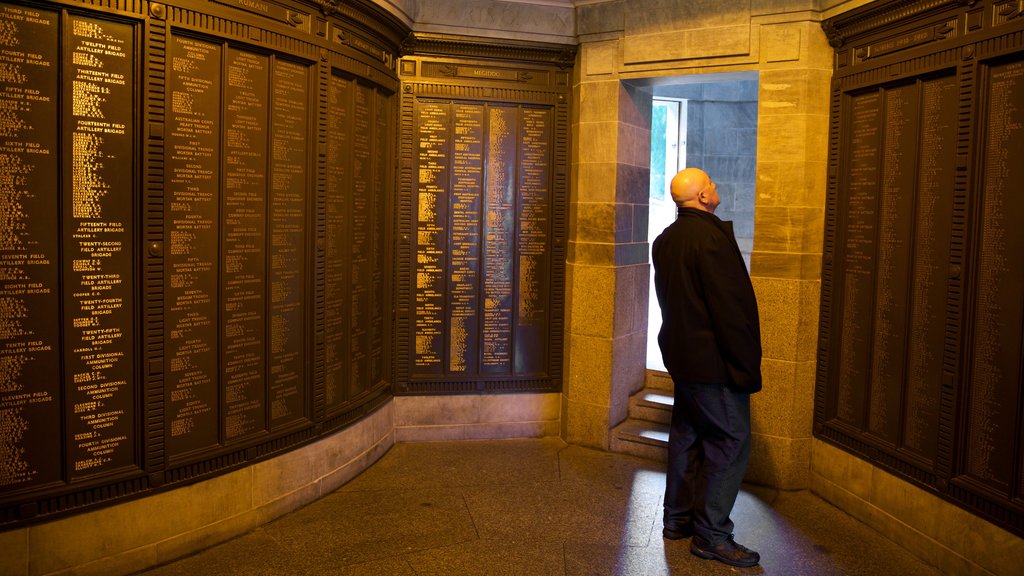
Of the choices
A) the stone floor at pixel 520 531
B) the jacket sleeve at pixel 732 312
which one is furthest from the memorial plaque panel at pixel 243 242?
the jacket sleeve at pixel 732 312

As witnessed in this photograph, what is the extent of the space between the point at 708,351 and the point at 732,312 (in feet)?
0.77

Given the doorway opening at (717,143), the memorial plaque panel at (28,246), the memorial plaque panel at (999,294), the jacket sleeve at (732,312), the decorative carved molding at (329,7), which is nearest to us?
the memorial plaque panel at (28,246)

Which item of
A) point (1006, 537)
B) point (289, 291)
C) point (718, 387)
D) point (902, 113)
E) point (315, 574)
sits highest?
point (902, 113)

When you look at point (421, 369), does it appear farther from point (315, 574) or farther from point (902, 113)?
point (902, 113)

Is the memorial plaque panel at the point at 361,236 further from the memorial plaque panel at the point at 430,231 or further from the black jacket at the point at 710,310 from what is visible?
the black jacket at the point at 710,310

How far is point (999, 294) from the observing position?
3.78 meters

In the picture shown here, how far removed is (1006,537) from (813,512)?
128 cm

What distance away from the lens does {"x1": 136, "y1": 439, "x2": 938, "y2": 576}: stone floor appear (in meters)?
4.04

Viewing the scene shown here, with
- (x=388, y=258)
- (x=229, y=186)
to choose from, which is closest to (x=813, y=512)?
(x=388, y=258)

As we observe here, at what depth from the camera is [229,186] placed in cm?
409

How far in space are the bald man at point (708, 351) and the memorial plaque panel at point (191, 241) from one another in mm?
2361

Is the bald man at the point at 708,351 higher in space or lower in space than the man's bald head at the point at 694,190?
lower

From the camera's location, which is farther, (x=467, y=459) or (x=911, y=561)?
(x=467, y=459)

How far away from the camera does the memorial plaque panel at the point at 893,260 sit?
4406 millimetres
